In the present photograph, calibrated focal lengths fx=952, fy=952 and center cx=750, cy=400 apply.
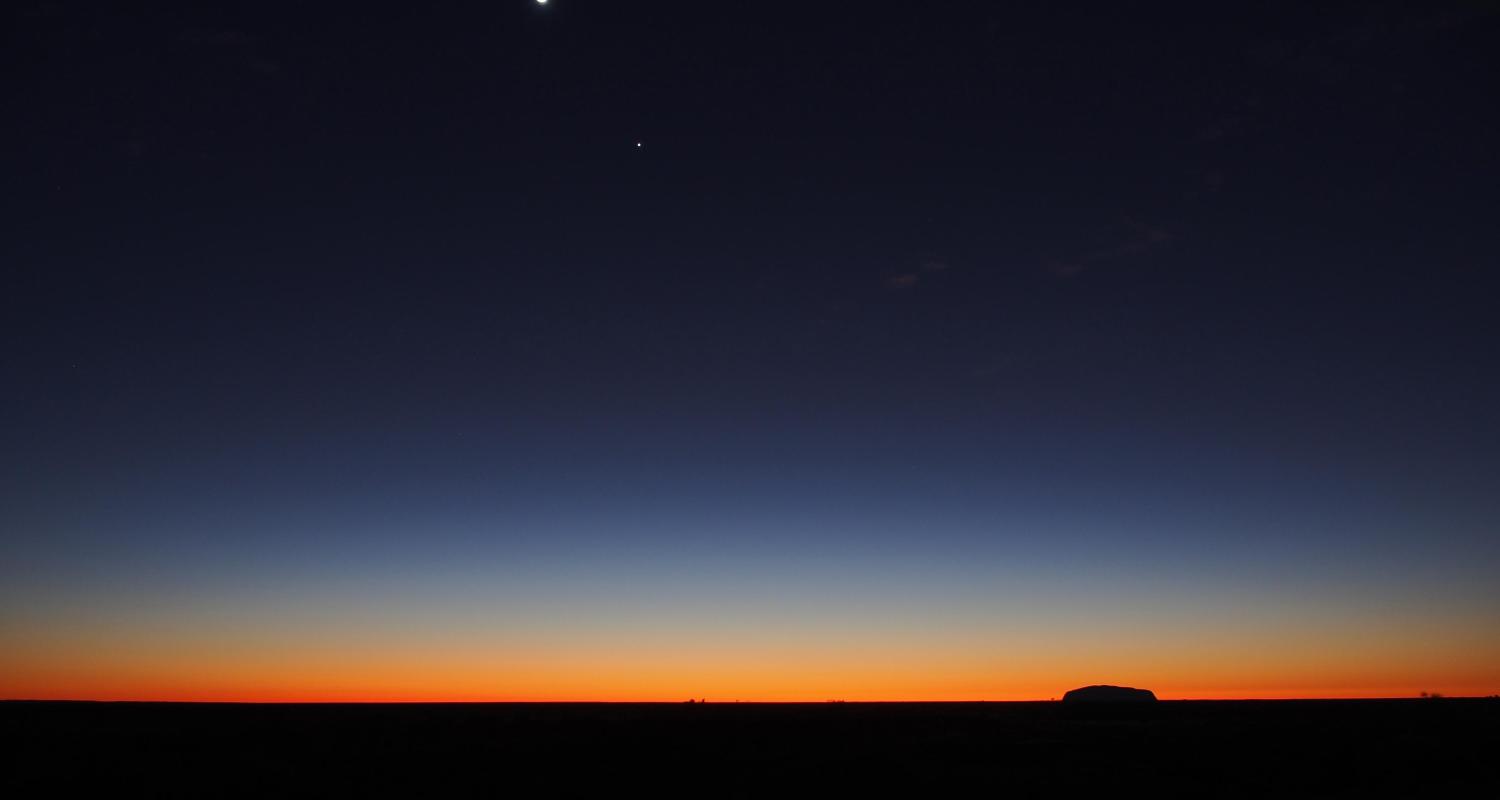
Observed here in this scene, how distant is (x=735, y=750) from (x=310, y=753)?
22.5 m

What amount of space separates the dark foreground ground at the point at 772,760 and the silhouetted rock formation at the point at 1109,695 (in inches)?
1573

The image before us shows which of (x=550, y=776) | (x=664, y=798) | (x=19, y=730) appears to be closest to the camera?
(x=664, y=798)

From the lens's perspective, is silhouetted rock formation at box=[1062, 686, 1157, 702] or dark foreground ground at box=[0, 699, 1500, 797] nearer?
dark foreground ground at box=[0, 699, 1500, 797]

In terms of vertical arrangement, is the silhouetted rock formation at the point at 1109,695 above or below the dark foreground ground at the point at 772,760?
above

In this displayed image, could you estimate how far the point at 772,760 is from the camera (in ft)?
152

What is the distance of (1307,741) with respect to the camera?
52.8 meters

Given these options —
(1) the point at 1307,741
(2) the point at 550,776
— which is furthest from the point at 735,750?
(1) the point at 1307,741

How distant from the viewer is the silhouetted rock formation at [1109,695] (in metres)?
109

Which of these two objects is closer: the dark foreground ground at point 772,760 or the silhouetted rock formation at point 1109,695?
the dark foreground ground at point 772,760

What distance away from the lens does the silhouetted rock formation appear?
10931 cm

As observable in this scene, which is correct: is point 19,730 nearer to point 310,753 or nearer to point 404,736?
point 404,736

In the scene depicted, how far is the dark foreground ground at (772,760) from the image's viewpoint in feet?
120

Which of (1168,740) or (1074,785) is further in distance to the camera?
(1168,740)

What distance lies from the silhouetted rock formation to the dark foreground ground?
3995cm
